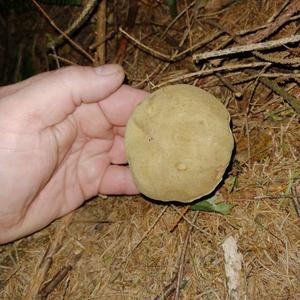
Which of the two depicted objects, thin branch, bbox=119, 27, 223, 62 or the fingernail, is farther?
thin branch, bbox=119, 27, 223, 62

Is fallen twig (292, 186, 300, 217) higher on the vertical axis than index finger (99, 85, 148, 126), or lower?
lower

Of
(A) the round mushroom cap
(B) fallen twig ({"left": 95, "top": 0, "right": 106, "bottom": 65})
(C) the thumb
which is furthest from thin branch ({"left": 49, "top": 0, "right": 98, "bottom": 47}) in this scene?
(A) the round mushroom cap

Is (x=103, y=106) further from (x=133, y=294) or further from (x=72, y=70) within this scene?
(x=133, y=294)

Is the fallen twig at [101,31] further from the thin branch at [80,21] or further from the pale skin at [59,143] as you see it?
the pale skin at [59,143]

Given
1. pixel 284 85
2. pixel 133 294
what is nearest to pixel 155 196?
pixel 133 294

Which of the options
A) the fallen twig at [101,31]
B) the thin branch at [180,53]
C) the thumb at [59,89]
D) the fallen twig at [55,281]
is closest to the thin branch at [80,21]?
the fallen twig at [101,31]

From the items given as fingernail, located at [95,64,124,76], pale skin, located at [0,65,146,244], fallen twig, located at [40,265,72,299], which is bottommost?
fallen twig, located at [40,265,72,299]

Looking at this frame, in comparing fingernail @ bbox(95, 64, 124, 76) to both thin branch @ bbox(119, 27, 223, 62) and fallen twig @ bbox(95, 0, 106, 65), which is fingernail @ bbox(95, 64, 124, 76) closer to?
thin branch @ bbox(119, 27, 223, 62)
